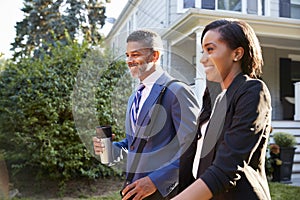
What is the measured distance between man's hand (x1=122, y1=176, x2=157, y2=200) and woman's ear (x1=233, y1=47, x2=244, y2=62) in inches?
22.9

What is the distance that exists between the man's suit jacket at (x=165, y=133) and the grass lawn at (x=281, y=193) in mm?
3047

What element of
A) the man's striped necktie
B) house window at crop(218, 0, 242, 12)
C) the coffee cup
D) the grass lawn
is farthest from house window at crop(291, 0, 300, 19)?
the coffee cup

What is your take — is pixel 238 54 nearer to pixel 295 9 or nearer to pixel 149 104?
pixel 149 104

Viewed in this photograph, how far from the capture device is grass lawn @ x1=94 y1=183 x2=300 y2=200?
3.88m

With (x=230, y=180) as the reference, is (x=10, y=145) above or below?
below

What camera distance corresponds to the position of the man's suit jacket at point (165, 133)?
1.20 m

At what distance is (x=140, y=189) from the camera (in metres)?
1.22

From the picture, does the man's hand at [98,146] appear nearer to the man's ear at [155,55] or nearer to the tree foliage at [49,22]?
the man's ear at [155,55]

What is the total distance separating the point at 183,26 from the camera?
6023mm

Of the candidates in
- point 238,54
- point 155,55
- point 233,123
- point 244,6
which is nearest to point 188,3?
point 244,6

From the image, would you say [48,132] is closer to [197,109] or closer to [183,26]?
[183,26]

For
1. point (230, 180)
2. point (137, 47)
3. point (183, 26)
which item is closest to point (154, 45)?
point (137, 47)

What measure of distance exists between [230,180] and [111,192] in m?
3.94

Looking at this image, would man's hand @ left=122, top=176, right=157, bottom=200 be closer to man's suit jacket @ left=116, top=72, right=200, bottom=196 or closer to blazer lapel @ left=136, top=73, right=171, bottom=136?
man's suit jacket @ left=116, top=72, right=200, bottom=196
